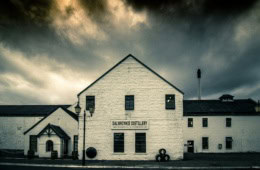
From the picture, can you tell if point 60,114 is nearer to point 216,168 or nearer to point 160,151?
point 160,151

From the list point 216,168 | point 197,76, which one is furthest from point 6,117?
point 197,76

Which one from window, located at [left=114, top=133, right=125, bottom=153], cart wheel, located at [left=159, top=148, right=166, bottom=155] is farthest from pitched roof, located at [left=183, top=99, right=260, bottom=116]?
window, located at [left=114, top=133, right=125, bottom=153]

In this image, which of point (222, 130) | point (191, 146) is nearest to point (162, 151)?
point (191, 146)

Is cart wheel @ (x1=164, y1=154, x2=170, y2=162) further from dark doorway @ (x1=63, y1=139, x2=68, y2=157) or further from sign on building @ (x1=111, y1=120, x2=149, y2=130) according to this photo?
dark doorway @ (x1=63, y1=139, x2=68, y2=157)

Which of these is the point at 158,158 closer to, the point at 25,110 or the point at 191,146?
the point at 191,146

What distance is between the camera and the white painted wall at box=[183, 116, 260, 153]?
3600 cm

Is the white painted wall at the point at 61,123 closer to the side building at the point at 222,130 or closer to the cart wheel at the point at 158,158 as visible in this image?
the cart wheel at the point at 158,158

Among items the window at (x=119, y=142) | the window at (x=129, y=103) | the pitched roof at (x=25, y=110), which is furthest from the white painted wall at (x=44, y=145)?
the pitched roof at (x=25, y=110)

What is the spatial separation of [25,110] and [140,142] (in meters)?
28.9

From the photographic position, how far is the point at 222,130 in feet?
120

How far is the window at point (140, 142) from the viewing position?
22.3 meters

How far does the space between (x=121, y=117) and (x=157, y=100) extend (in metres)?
4.38

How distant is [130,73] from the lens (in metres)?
23.4

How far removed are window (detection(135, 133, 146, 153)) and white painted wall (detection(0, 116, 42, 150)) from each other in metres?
24.7
